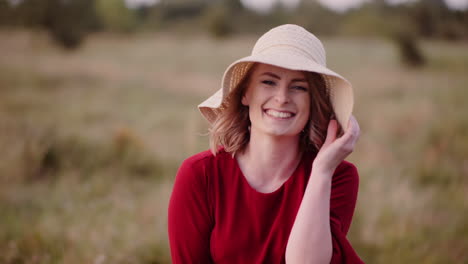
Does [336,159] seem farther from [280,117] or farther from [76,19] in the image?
[76,19]

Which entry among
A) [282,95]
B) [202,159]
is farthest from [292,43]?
[202,159]

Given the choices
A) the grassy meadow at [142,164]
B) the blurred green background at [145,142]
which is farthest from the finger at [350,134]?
the grassy meadow at [142,164]

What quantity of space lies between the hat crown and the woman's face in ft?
0.28

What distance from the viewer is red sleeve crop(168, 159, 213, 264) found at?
1701mm

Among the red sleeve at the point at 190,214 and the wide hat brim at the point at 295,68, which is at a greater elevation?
the wide hat brim at the point at 295,68

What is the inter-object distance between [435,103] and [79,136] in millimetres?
7018

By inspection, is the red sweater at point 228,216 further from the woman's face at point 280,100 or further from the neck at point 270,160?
the woman's face at point 280,100

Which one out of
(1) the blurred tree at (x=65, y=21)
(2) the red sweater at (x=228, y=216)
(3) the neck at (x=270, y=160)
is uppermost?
(1) the blurred tree at (x=65, y=21)

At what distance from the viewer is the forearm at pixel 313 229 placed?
1534mm

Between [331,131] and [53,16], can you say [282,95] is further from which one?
[53,16]

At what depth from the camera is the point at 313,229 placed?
5.03 ft

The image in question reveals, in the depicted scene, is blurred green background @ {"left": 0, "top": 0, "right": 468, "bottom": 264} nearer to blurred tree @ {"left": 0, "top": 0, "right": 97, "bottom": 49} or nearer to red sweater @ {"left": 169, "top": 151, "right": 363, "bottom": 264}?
blurred tree @ {"left": 0, "top": 0, "right": 97, "bottom": 49}

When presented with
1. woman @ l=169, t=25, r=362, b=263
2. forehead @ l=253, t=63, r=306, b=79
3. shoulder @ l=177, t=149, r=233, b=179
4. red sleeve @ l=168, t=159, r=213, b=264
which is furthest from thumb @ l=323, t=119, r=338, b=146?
red sleeve @ l=168, t=159, r=213, b=264

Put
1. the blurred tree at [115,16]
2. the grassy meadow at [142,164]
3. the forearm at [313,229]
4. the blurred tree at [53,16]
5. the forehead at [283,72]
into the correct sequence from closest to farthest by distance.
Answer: the forearm at [313,229], the forehead at [283,72], the grassy meadow at [142,164], the blurred tree at [53,16], the blurred tree at [115,16]
